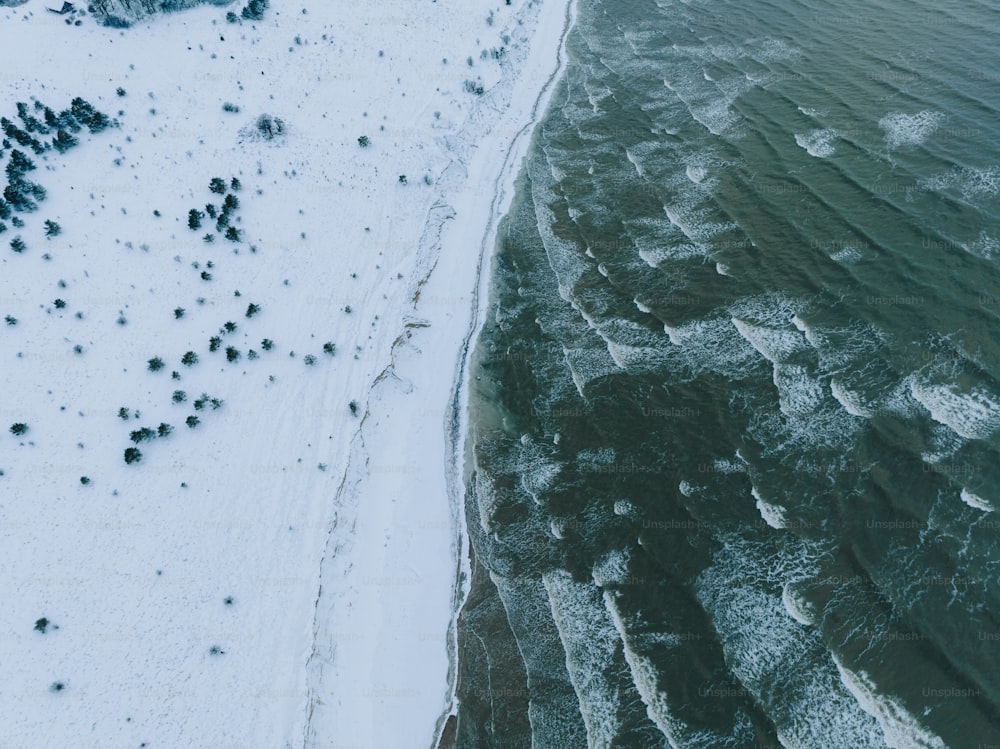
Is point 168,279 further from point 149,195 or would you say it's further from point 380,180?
point 380,180

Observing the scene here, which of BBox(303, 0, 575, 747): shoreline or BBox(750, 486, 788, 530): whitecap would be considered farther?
BBox(750, 486, 788, 530): whitecap

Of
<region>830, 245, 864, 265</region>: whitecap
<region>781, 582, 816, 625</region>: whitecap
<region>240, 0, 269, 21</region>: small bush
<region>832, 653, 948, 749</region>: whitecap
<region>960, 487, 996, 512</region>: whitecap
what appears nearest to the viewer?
<region>832, 653, 948, 749</region>: whitecap

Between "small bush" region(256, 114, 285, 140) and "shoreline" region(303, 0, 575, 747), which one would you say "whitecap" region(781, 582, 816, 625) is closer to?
"shoreline" region(303, 0, 575, 747)

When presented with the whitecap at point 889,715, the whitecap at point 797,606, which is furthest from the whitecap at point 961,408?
the whitecap at point 889,715

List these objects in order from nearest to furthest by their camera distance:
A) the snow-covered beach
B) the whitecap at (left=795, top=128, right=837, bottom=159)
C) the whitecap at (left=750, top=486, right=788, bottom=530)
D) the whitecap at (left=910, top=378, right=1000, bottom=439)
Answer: the snow-covered beach, the whitecap at (left=750, top=486, right=788, bottom=530), the whitecap at (left=910, top=378, right=1000, bottom=439), the whitecap at (left=795, top=128, right=837, bottom=159)

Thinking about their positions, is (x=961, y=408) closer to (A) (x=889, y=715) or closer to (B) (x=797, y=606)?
(B) (x=797, y=606)

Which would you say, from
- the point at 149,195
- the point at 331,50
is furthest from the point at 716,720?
the point at 331,50

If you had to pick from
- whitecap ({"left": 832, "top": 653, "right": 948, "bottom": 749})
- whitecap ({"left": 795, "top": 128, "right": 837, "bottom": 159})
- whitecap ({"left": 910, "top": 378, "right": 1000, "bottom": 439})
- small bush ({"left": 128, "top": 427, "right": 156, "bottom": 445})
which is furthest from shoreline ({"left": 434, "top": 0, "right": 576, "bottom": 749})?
whitecap ({"left": 910, "top": 378, "right": 1000, "bottom": 439})

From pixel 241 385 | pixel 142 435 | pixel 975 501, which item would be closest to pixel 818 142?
pixel 975 501
